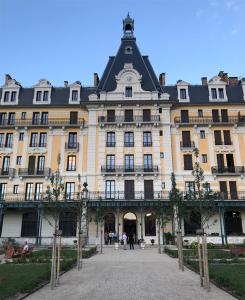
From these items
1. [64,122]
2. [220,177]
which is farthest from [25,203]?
[220,177]

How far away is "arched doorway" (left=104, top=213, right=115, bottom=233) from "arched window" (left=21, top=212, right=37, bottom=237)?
767 cm

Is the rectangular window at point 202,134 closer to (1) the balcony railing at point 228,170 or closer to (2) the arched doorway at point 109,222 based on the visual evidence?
(1) the balcony railing at point 228,170

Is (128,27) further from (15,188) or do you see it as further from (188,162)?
(15,188)

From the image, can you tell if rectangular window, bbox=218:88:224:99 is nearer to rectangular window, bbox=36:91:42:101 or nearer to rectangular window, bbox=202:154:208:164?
rectangular window, bbox=202:154:208:164

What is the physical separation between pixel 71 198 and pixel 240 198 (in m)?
18.1

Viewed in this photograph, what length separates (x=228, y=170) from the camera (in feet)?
111

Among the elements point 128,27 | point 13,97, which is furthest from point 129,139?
point 128,27

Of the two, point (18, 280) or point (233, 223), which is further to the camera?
point (233, 223)

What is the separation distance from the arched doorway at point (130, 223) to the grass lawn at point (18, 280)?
20128 millimetres

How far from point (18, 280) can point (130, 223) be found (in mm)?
23132

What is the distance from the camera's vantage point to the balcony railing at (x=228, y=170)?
1324 inches

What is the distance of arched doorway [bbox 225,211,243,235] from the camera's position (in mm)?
32625

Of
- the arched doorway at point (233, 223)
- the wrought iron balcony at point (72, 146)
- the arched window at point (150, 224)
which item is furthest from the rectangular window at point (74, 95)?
the arched doorway at point (233, 223)

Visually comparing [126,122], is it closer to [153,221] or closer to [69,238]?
[153,221]
